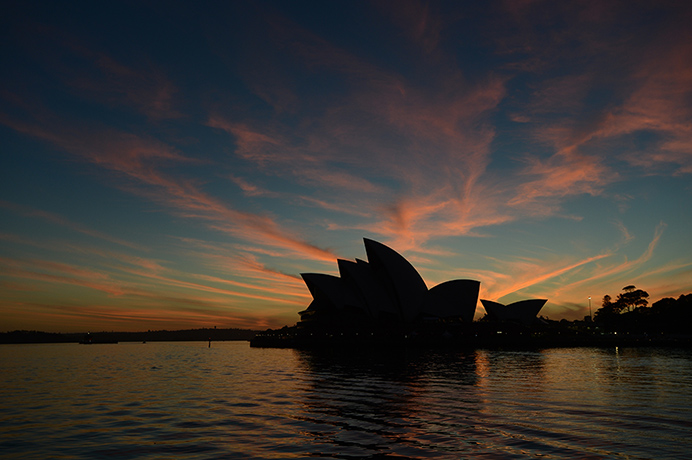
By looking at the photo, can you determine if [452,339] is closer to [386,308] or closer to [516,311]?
[386,308]

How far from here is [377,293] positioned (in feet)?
315

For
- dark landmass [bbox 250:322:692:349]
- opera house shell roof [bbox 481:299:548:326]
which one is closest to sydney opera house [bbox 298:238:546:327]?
dark landmass [bbox 250:322:692:349]

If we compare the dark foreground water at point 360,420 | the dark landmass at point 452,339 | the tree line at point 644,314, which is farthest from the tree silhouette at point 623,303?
the dark foreground water at point 360,420

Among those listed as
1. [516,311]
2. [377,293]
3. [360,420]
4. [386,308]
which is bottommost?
[360,420]

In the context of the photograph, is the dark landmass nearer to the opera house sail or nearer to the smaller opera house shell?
the opera house sail

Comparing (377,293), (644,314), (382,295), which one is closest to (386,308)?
(382,295)

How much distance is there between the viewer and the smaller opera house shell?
9319 cm

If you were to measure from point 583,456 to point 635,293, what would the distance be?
180100 mm

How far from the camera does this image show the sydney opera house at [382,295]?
9362 centimetres

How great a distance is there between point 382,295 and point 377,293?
3.97ft

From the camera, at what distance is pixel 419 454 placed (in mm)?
12016

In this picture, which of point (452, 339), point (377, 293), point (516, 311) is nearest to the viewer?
point (377, 293)

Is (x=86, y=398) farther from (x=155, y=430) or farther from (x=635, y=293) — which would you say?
(x=635, y=293)

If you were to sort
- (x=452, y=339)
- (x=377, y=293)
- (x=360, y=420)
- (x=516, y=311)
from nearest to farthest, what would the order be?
1. (x=360, y=420)
2. (x=377, y=293)
3. (x=452, y=339)
4. (x=516, y=311)
